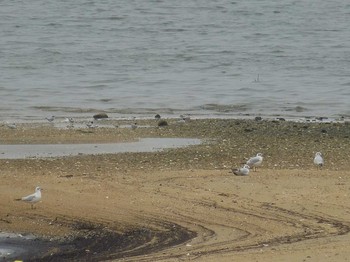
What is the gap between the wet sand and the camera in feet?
→ 37.9

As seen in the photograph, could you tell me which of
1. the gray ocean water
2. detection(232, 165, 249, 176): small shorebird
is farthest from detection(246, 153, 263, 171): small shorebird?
the gray ocean water

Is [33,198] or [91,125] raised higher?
[33,198]

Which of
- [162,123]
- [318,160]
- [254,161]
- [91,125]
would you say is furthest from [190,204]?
[91,125]

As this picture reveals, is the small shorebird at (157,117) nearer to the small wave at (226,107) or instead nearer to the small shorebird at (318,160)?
the small wave at (226,107)

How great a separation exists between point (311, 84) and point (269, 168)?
554 inches

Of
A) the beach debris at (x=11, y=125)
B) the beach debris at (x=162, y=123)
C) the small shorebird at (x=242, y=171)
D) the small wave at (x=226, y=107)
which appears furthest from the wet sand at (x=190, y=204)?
the small wave at (x=226, y=107)

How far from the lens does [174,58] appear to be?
119 feet

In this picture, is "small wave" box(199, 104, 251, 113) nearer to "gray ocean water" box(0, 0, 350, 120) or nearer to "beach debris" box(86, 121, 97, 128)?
"gray ocean water" box(0, 0, 350, 120)

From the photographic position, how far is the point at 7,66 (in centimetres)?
3406

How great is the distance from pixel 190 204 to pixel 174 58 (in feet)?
75.5

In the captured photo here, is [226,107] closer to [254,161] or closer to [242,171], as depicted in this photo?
[254,161]

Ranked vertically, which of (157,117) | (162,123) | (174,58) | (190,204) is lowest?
(174,58)

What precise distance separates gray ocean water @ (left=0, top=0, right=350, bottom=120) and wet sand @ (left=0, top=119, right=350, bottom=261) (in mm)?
6844

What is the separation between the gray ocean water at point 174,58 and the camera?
2594 centimetres
